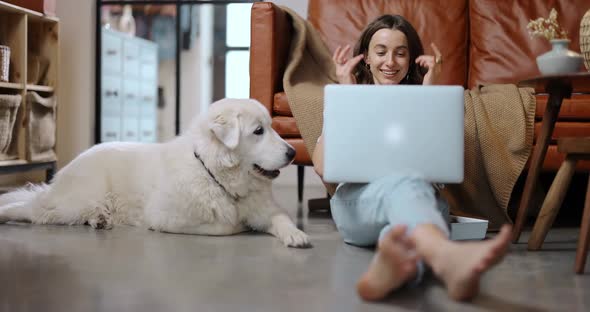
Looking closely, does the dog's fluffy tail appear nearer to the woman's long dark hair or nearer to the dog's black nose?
the dog's black nose

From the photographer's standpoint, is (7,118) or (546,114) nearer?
(546,114)

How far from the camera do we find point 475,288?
116 cm

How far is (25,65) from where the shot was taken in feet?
11.7

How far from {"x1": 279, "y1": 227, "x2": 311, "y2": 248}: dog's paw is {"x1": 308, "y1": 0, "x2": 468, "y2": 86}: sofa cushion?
1579 mm

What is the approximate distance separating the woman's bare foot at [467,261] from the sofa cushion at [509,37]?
7.17ft

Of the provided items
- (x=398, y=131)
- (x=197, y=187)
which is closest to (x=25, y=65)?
(x=197, y=187)

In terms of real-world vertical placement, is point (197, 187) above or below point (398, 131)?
below

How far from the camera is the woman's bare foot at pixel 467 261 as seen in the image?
107 cm

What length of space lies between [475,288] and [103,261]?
0.95m

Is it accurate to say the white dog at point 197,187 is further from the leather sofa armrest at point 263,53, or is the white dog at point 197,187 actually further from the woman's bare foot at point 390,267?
the woman's bare foot at point 390,267

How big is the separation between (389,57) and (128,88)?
3.75 m

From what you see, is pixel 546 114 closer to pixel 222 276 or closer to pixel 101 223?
pixel 222 276

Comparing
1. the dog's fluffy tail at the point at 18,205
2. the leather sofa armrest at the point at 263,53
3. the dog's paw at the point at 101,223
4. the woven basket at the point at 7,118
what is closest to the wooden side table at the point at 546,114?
the leather sofa armrest at the point at 263,53

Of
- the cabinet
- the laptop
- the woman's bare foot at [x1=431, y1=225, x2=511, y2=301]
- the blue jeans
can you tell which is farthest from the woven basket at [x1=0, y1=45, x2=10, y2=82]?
the woman's bare foot at [x1=431, y1=225, x2=511, y2=301]
